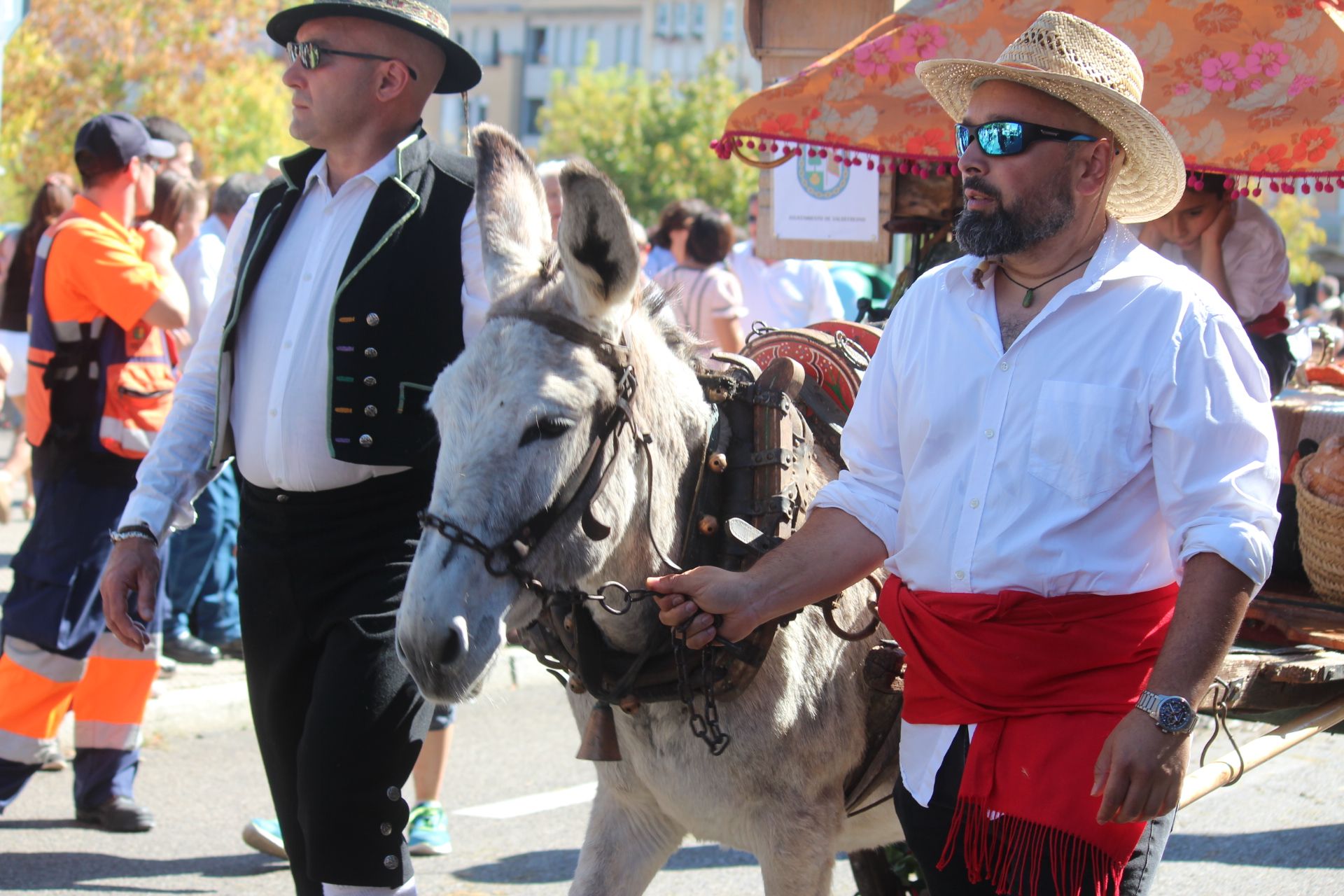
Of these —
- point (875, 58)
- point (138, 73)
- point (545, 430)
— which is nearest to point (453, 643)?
point (545, 430)

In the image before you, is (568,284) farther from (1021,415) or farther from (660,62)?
(660,62)

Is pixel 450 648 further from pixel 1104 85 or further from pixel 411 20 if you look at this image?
pixel 411 20

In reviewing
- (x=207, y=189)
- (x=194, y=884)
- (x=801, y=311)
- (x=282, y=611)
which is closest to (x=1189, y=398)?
(x=282, y=611)

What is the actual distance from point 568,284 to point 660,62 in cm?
6400

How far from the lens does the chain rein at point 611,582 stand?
2.39 meters

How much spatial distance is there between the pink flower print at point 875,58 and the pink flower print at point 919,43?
0.05m

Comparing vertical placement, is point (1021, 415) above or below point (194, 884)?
above

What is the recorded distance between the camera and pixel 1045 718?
7.89 ft

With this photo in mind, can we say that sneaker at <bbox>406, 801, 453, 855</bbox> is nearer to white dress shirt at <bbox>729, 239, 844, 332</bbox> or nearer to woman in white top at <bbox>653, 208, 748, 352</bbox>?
woman in white top at <bbox>653, 208, 748, 352</bbox>

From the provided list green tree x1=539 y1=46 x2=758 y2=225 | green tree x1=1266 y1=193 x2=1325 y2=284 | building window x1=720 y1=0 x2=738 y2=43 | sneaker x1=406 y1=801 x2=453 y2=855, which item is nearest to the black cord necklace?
sneaker x1=406 y1=801 x2=453 y2=855

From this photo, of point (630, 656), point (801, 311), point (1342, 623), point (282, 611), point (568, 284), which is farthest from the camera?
point (801, 311)

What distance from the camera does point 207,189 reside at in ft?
28.8

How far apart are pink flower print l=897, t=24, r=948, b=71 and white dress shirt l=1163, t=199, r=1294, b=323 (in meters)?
1.19

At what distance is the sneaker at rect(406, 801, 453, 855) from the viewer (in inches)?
200
